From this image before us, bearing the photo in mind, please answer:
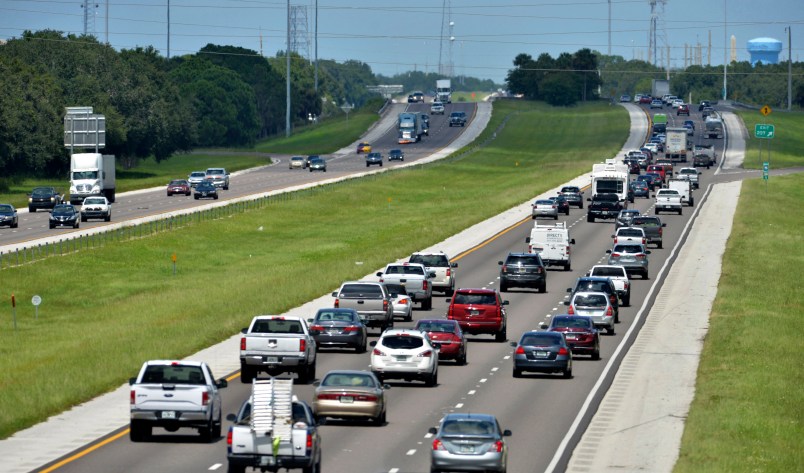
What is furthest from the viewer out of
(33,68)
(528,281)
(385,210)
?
(33,68)

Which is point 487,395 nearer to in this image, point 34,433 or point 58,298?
point 34,433

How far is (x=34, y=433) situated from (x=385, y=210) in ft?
294

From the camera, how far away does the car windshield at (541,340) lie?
45.7m

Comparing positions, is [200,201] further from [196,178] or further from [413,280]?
[413,280]

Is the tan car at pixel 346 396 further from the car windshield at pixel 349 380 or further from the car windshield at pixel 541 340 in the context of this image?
the car windshield at pixel 541 340

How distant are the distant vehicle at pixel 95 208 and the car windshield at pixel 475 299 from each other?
177ft

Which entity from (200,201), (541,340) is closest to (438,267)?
(541,340)

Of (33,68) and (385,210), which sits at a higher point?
(33,68)

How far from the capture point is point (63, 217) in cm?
9888

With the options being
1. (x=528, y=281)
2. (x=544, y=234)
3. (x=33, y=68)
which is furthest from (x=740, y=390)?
(x=33, y=68)

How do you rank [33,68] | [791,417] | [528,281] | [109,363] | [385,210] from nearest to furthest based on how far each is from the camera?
[791,417] < [109,363] < [528,281] < [385,210] < [33,68]

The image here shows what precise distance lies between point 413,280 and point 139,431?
30767mm

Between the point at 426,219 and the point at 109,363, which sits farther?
the point at 426,219

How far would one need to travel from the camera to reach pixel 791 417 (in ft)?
129
